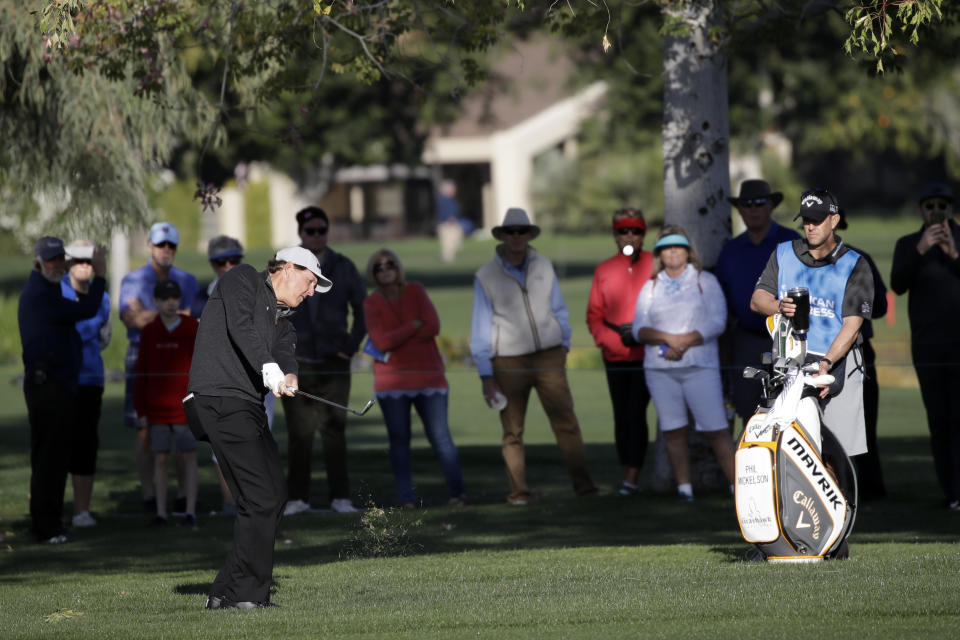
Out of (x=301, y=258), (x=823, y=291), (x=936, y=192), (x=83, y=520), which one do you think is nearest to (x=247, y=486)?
(x=301, y=258)

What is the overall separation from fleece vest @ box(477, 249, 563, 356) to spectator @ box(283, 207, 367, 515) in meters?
1.00

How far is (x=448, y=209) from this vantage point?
155 ft

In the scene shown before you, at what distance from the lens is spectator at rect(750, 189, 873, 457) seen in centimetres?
812

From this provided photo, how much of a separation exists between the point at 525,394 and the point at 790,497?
3.85 m

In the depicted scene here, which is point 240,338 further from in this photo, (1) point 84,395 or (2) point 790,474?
(1) point 84,395

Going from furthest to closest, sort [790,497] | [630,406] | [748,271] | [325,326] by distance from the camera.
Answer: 1. [630,406]
2. [325,326]
3. [748,271]
4. [790,497]

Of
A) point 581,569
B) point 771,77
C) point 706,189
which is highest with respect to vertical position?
point 771,77

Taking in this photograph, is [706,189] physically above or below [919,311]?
above

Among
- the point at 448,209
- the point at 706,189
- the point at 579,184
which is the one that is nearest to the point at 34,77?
the point at 706,189

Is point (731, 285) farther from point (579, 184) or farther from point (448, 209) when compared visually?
point (579, 184)

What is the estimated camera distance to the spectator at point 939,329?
34.1 ft

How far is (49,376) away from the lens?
1011 centimetres

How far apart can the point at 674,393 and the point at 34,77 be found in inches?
216

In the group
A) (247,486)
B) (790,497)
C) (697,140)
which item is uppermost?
(697,140)
